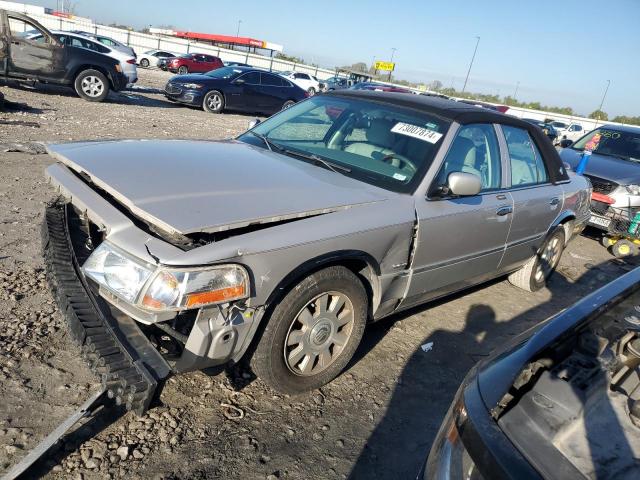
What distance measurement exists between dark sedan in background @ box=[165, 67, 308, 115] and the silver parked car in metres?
10.7

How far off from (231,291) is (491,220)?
2.30 m

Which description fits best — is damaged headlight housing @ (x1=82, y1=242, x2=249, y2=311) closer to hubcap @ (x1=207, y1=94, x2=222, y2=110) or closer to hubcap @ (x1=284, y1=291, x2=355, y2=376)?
hubcap @ (x1=284, y1=291, x2=355, y2=376)

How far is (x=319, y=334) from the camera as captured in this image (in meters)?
2.81

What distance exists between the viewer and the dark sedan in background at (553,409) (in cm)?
143

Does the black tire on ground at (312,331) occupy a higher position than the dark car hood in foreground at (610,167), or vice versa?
the dark car hood in foreground at (610,167)

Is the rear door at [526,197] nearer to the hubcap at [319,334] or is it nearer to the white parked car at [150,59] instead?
the hubcap at [319,334]

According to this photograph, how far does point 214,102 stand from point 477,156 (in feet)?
41.2

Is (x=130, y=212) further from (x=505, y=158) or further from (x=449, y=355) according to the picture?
(x=505, y=158)

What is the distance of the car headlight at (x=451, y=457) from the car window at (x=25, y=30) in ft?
42.1

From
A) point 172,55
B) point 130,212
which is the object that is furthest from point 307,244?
point 172,55

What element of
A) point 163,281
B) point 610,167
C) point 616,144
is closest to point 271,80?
point 616,144

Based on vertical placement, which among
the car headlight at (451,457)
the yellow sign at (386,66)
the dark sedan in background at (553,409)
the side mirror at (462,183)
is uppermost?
the yellow sign at (386,66)

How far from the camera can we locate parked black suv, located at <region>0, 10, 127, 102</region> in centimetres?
1097

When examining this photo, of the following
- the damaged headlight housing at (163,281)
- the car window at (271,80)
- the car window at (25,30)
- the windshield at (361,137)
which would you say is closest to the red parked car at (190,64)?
the car window at (271,80)
